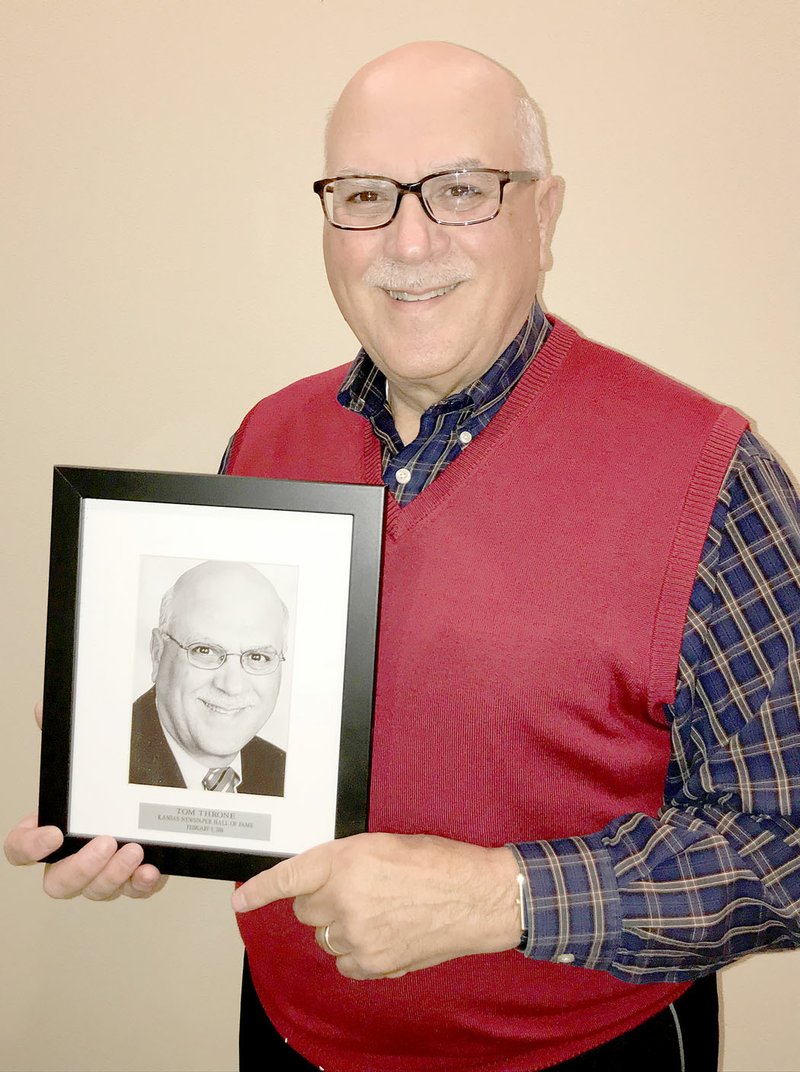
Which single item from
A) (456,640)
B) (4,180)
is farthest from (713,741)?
(4,180)

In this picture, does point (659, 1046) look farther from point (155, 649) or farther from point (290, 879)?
point (155, 649)

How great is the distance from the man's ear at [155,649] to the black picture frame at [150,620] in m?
0.01

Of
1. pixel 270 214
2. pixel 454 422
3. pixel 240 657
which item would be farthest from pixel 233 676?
pixel 270 214

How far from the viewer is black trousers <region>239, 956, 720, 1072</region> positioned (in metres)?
1.15

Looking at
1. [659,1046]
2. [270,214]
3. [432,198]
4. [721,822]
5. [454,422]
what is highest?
[270,214]

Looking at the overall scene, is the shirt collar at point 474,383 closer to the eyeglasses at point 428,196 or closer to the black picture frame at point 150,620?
the eyeglasses at point 428,196

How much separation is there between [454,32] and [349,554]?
3.71 ft

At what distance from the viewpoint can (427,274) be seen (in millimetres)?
1134

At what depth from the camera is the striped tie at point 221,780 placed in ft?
3.19

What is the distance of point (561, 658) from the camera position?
1062 millimetres

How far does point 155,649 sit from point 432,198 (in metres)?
0.64

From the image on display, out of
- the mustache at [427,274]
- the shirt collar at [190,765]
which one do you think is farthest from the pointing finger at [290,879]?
the mustache at [427,274]

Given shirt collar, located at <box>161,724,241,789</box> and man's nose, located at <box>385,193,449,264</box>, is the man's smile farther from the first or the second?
man's nose, located at <box>385,193,449,264</box>

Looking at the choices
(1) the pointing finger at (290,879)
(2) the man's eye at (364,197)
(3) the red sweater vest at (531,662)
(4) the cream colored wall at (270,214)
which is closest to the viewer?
(1) the pointing finger at (290,879)
